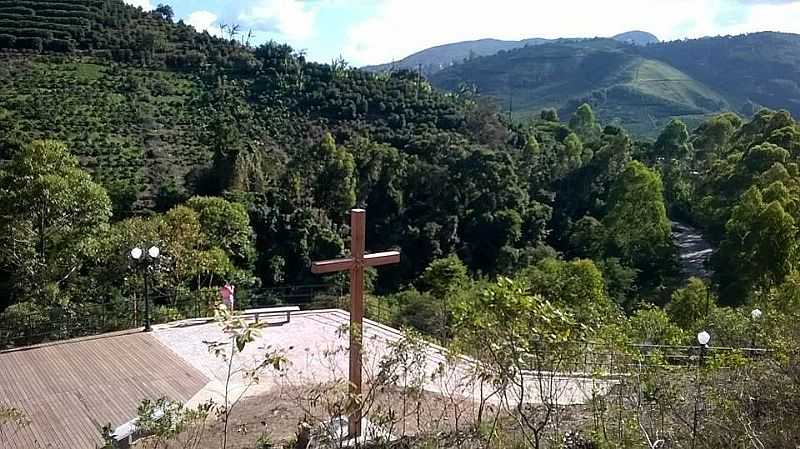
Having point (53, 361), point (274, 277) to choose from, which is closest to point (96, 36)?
point (274, 277)

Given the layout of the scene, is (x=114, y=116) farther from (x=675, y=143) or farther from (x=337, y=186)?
(x=675, y=143)

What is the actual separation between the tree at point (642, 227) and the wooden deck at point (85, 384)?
20.5 metres

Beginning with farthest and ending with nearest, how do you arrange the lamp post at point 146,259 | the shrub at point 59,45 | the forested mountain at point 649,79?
the forested mountain at point 649,79 < the shrub at point 59,45 < the lamp post at point 146,259

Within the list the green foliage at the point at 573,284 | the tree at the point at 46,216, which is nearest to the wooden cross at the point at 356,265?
the green foliage at the point at 573,284

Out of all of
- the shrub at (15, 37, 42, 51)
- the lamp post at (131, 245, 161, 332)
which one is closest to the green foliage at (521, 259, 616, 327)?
the lamp post at (131, 245, 161, 332)

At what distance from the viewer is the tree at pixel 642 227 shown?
2648 centimetres

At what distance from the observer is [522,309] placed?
4.80 meters

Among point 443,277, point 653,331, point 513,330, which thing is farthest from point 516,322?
point 443,277

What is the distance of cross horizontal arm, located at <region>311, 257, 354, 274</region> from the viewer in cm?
686

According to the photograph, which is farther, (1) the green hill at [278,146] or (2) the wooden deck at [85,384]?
(1) the green hill at [278,146]

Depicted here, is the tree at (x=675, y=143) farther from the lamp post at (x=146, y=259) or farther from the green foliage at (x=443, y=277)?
the lamp post at (x=146, y=259)

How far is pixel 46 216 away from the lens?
1584 cm

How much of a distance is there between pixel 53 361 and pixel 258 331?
27.6 ft

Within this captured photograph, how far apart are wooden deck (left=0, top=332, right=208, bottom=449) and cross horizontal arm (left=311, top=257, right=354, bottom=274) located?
3.64 meters
